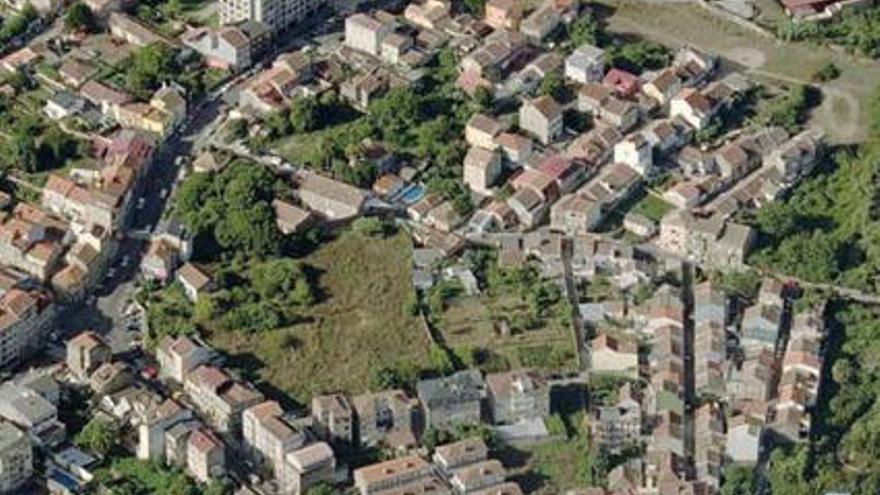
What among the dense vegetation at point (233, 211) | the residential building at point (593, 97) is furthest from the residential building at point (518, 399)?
the residential building at point (593, 97)

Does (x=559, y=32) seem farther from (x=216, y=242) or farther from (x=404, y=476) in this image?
(x=404, y=476)

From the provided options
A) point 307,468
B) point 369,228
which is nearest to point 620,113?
point 369,228

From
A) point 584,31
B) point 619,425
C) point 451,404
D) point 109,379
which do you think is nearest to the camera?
point 619,425

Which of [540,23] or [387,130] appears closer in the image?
[387,130]

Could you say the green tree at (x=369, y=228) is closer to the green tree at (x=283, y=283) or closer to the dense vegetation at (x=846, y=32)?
the green tree at (x=283, y=283)

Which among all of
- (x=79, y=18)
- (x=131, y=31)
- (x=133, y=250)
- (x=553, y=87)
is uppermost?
(x=553, y=87)

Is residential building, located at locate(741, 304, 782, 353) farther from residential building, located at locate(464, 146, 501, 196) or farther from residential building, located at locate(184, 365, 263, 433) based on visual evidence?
residential building, located at locate(184, 365, 263, 433)

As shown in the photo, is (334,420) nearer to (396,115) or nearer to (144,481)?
(144,481)
